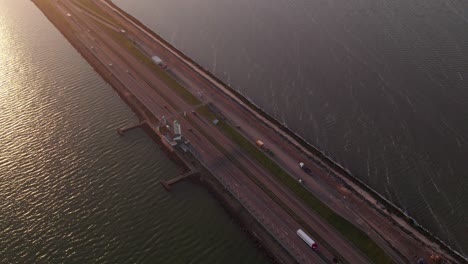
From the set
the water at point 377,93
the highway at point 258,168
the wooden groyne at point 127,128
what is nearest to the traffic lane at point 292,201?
the highway at point 258,168

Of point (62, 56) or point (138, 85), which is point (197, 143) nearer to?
point (138, 85)

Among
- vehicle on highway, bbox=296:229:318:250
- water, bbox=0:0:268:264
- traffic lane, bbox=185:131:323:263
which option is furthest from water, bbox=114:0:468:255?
water, bbox=0:0:268:264

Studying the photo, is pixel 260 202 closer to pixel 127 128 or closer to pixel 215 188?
pixel 215 188

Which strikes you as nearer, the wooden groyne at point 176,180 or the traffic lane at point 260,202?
the traffic lane at point 260,202

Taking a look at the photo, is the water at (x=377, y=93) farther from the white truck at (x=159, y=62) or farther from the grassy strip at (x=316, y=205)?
the grassy strip at (x=316, y=205)

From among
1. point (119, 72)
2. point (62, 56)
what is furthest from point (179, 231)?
point (62, 56)

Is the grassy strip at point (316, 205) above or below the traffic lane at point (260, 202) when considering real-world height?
above

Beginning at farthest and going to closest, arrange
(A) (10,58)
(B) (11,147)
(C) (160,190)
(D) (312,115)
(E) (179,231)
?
(A) (10,58) < (D) (312,115) < (B) (11,147) < (C) (160,190) < (E) (179,231)
